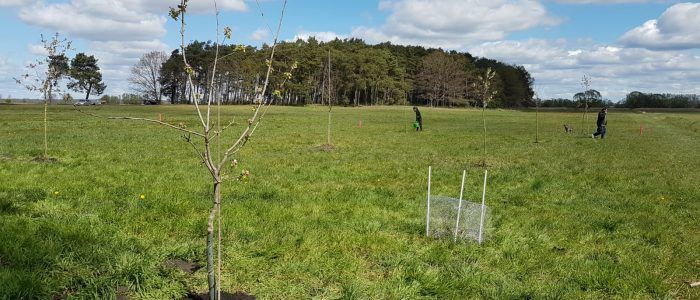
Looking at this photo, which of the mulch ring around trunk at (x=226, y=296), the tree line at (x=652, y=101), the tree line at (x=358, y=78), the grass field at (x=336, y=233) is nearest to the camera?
the mulch ring around trunk at (x=226, y=296)

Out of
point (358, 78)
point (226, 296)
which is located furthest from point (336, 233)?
point (358, 78)

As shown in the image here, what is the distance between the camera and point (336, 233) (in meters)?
7.36

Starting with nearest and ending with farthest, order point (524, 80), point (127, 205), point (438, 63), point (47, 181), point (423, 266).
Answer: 1. point (423, 266)
2. point (127, 205)
3. point (47, 181)
4. point (438, 63)
5. point (524, 80)

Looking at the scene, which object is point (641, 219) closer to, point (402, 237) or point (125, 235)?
point (402, 237)

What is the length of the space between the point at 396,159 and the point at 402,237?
10.3 meters

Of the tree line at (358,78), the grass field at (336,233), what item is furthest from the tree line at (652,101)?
the grass field at (336,233)

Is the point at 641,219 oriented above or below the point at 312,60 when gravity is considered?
below

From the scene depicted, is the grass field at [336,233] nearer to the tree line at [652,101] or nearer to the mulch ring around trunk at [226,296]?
the mulch ring around trunk at [226,296]

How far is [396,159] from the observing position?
58.2ft

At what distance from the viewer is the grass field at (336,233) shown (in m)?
5.43

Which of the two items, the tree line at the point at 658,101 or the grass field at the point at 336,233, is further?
the tree line at the point at 658,101

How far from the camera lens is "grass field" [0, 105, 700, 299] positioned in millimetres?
5434

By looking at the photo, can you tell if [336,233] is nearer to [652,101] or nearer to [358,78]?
[358,78]

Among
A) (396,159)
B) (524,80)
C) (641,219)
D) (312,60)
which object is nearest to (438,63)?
(312,60)
